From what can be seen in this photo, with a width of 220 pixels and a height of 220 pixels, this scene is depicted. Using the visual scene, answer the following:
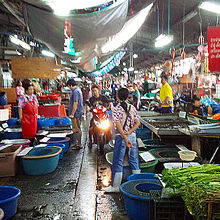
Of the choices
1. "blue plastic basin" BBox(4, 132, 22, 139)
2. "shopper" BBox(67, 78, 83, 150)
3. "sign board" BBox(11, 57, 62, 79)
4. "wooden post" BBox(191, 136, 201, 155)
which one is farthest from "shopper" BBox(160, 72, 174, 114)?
"blue plastic basin" BBox(4, 132, 22, 139)

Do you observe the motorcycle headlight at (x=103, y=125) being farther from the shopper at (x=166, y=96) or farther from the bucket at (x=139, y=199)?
the bucket at (x=139, y=199)

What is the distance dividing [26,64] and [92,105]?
3.35m

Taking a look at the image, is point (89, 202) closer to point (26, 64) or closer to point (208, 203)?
point (208, 203)

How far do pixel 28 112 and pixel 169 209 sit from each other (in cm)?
476

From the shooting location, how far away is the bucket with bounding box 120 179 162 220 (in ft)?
10.3

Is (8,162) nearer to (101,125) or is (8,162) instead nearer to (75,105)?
(75,105)

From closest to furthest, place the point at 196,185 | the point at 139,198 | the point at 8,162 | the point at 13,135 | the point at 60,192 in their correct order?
the point at 196,185, the point at 139,198, the point at 60,192, the point at 8,162, the point at 13,135

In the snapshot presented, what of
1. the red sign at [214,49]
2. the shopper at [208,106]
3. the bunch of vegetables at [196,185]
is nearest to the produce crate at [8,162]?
the bunch of vegetables at [196,185]

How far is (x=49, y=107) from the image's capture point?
1127cm

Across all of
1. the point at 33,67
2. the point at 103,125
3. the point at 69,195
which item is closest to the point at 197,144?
the point at 69,195

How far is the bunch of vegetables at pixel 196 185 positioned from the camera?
232 centimetres

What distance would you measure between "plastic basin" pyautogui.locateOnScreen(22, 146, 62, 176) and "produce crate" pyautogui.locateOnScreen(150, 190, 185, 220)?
3.28 metres

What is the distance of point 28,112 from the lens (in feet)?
20.8

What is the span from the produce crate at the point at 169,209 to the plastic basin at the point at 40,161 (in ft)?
10.8
